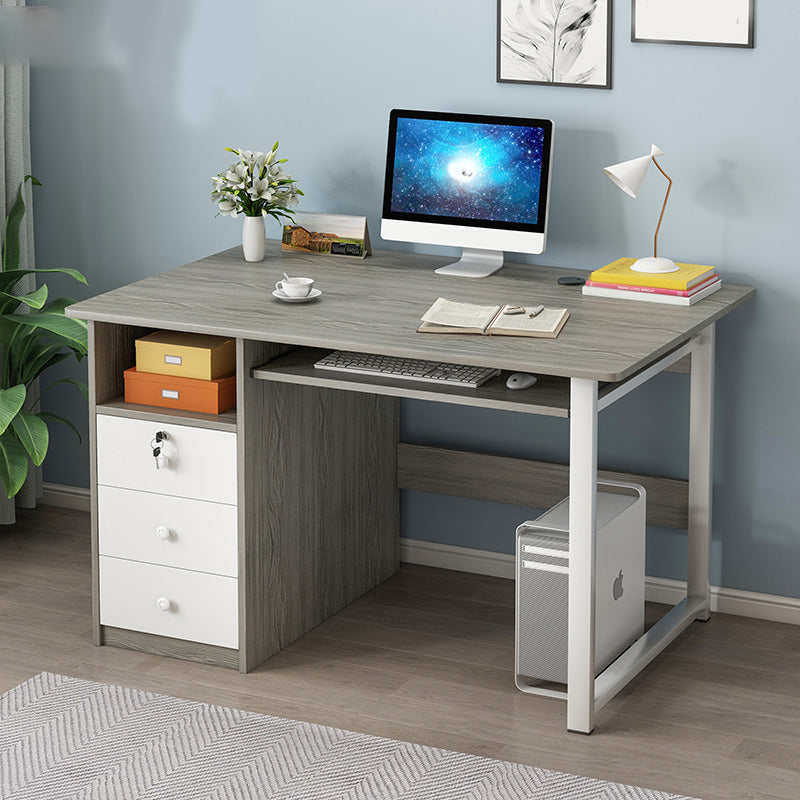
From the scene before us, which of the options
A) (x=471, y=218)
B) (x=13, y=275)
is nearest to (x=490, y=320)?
(x=471, y=218)

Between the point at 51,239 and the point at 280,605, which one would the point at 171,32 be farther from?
the point at 280,605

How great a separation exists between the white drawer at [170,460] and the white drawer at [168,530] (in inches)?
1.0

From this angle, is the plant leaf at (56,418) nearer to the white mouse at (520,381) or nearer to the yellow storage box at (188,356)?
the yellow storage box at (188,356)

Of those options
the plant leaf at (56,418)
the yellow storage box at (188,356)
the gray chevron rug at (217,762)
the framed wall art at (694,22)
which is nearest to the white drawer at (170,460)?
the yellow storage box at (188,356)

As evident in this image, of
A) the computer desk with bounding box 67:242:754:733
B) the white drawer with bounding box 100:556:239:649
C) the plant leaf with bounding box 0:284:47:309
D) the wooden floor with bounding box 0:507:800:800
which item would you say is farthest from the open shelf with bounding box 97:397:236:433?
the wooden floor with bounding box 0:507:800:800

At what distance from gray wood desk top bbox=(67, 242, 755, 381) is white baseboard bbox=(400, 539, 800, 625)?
788 mm

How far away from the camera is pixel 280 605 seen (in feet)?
10.7

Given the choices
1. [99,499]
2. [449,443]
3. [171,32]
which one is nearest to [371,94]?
[171,32]

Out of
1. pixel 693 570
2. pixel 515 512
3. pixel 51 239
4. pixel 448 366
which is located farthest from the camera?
pixel 51 239

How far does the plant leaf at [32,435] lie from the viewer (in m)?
3.62

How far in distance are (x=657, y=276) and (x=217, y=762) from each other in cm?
144

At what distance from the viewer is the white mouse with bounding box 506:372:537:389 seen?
2.87 meters

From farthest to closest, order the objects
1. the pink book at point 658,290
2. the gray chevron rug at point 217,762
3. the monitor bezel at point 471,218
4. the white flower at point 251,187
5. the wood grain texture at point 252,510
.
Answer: the white flower at point 251,187 < the monitor bezel at point 471,218 < the pink book at point 658,290 < the wood grain texture at point 252,510 < the gray chevron rug at point 217,762

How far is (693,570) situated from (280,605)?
1.03 meters
